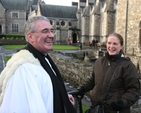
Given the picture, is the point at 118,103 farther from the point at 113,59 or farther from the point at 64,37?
the point at 64,37

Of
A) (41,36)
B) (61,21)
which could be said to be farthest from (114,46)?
(61,21)

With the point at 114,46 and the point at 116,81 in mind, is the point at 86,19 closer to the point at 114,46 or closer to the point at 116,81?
the point at 114,46

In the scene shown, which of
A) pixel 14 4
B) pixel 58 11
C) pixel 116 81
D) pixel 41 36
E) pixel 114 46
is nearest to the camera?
pixel 41 36

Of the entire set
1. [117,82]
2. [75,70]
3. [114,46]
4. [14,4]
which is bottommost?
[75,70]

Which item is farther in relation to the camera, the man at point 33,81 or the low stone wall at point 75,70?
the low stone wall at point 75,70

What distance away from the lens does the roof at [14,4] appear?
58.3 metres

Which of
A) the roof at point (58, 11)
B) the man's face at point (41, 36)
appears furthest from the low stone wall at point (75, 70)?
the roof at point (58, 11)

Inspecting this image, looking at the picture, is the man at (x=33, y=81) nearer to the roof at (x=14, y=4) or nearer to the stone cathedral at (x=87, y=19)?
the stone cathedral at (x=87, y=19)

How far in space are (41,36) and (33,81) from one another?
0.52m

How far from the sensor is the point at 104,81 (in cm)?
309

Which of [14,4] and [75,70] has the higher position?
[14,4]

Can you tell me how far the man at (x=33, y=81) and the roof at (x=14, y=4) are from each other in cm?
5979

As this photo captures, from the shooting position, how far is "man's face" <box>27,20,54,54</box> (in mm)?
2166

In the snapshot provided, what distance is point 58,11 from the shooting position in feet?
156
